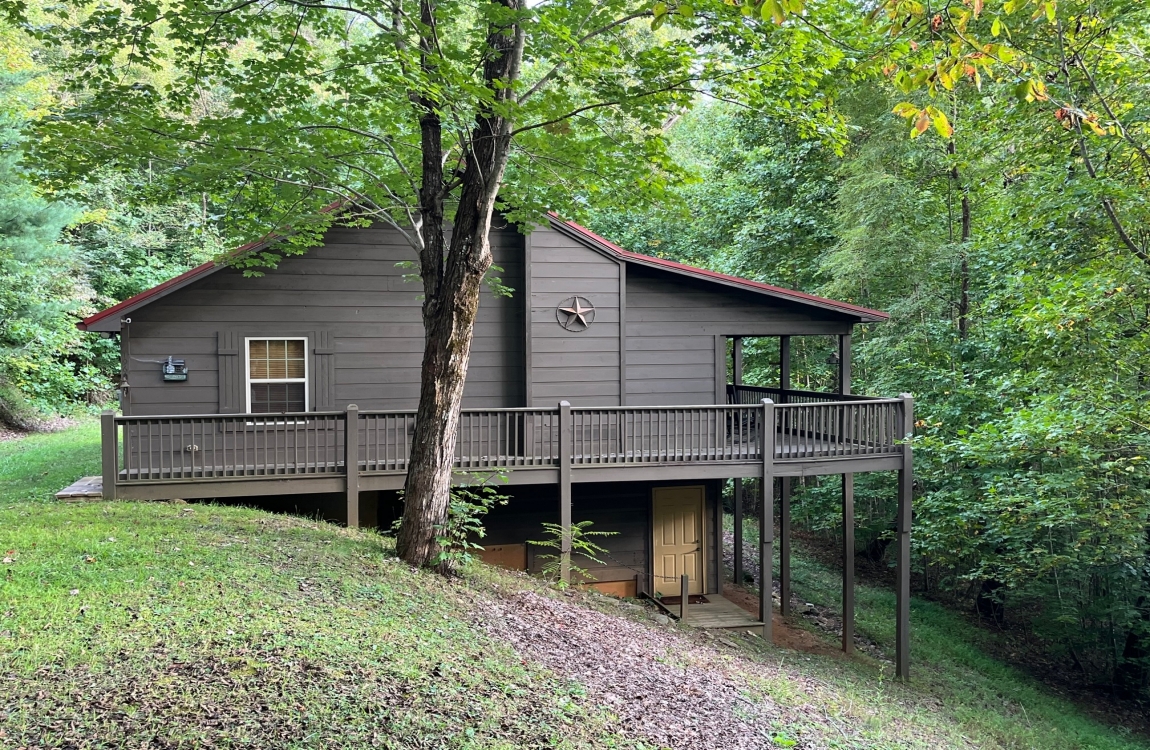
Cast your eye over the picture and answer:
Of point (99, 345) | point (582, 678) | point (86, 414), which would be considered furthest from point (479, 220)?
point (99, 345)

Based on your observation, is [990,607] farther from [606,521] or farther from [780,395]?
[606,521]

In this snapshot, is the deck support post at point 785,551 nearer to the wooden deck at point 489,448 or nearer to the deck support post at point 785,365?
the deck support post at point 785,365

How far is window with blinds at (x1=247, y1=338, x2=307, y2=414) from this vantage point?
10.9 meters

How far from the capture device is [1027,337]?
11.9 metres

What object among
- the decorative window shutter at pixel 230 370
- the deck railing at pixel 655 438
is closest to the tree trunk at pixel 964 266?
the deck railing at pixel 655 438

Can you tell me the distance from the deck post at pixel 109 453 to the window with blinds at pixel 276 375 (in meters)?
2.32

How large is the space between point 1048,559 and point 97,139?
13515 millimetres

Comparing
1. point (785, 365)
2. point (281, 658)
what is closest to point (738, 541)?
point (785, 365)

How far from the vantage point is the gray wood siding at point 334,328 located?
1053cm

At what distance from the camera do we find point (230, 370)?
10.7 meters

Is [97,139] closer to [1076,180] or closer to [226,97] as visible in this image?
[1076,180]

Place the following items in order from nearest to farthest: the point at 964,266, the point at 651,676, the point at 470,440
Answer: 1. the point at 651,676
2. the point at 470,440
3. the point at 964,266

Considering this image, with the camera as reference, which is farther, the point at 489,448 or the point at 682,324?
the point at 682,324

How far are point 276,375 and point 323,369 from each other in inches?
27.2
